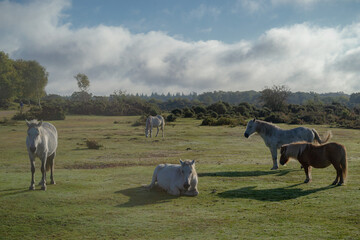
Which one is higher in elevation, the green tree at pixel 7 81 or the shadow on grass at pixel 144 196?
the green tree at pixel 7 81

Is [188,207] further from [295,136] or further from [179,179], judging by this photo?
[295,136]

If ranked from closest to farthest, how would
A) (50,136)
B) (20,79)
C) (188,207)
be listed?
(188,207), (50,136), (20,79)

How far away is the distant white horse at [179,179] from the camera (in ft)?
29.2

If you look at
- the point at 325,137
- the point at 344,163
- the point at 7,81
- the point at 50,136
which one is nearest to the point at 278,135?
the point at 325,137

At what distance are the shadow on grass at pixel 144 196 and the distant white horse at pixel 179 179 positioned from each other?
19 centimetres

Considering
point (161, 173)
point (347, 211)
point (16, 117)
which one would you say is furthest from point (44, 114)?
point (347, 211)

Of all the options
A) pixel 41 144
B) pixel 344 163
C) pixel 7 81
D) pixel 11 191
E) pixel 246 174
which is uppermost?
pixel 7 81

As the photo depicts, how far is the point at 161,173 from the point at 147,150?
37.9ft

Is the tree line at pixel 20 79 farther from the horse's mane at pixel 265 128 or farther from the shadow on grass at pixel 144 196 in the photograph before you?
the shadow on grass at pixel 144 196

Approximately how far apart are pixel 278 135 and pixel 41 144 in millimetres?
9261

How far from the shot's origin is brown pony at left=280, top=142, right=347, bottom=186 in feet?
31.8

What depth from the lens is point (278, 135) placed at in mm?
13805

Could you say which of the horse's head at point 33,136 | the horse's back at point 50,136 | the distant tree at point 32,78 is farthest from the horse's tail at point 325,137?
the distant tree at point 32,78

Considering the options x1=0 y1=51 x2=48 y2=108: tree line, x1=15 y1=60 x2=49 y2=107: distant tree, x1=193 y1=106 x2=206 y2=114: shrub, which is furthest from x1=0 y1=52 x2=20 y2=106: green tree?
x1=193 y1=106 x2=206 y2=114: shrub
